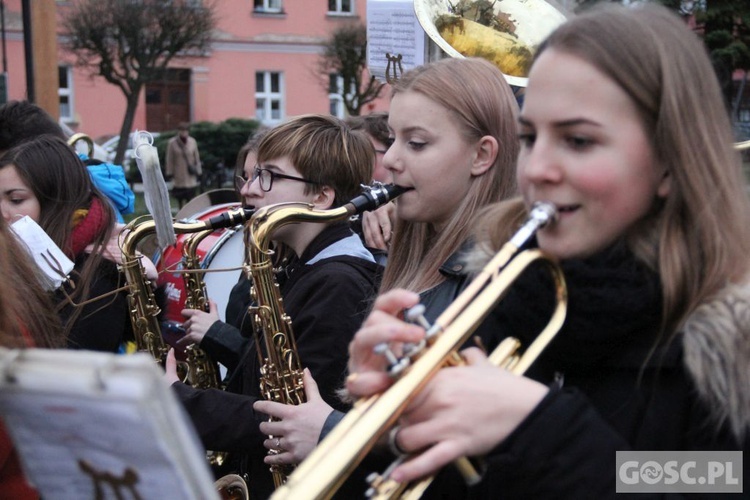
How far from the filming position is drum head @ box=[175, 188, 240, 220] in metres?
5.64

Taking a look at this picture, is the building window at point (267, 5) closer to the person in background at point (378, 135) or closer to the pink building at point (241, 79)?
the pink building at point (241, 79)

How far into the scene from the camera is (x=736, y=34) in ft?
54.3

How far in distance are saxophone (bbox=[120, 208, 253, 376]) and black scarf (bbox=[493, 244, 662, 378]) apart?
224cm

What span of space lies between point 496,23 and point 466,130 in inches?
60.9

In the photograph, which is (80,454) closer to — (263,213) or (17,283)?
(17,283)

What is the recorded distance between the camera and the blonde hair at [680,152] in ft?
4.33

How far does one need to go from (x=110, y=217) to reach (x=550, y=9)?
208cm

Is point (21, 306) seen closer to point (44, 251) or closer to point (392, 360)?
point (44, 251)

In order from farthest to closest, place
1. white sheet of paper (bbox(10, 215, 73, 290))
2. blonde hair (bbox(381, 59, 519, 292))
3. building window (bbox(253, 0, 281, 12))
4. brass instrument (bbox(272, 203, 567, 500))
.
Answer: building window (bbox(253, 0, 281, 12))
white sheet of paper (bbox(10, 215, 73, 290))
blonde hair (bbox(381, 59, 519, 292))
brass instrument (bbox(272, 203, 567, 500))

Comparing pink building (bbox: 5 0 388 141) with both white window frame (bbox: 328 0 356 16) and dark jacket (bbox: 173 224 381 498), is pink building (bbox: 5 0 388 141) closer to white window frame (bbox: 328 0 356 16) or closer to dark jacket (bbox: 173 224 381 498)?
white window frame (bbox: 328 0 356 16)

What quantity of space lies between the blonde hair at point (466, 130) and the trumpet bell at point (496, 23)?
1.10 m

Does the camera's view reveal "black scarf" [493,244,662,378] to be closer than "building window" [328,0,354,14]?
Yes

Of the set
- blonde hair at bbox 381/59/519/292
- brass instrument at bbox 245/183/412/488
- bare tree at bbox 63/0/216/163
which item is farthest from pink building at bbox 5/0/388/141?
blonde hair at bbox 381/59/519/292

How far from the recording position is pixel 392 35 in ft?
14.3
